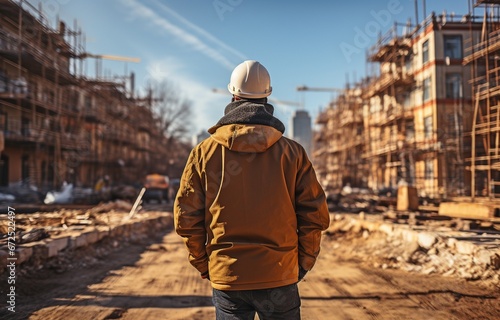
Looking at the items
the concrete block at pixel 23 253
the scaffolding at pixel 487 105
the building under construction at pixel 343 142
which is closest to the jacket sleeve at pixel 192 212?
the concrete block at pixel 23 253

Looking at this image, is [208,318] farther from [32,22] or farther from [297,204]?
[32,22]

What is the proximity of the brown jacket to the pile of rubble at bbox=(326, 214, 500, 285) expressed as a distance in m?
4.72

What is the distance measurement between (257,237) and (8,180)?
27498 mm

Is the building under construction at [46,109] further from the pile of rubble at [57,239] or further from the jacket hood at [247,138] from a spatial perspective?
the jacket hood at [247,138]

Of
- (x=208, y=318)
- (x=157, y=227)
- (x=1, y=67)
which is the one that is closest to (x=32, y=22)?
(x=1, y=67)

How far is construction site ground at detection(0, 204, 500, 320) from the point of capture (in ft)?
13.7

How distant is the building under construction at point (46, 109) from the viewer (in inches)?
879

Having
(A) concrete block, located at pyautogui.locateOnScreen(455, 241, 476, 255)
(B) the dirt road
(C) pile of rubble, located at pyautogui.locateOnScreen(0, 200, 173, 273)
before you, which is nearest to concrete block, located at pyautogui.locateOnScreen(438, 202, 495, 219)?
(A) concrete block, located at pyautogui.locateOnScreen(455, 241, 476, 255)

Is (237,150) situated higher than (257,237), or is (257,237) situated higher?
(237,150)

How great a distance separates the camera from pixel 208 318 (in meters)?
4.04

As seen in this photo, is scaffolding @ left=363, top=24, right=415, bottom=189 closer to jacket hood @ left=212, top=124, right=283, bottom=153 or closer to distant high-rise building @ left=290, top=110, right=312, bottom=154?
jacket hood @ left=212, top=124, right=283, bottom=153

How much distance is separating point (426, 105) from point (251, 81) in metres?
28.5

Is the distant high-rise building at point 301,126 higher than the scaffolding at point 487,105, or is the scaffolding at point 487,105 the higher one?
the distant high-rise building at point 301,126

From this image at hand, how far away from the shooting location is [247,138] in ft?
6.06
